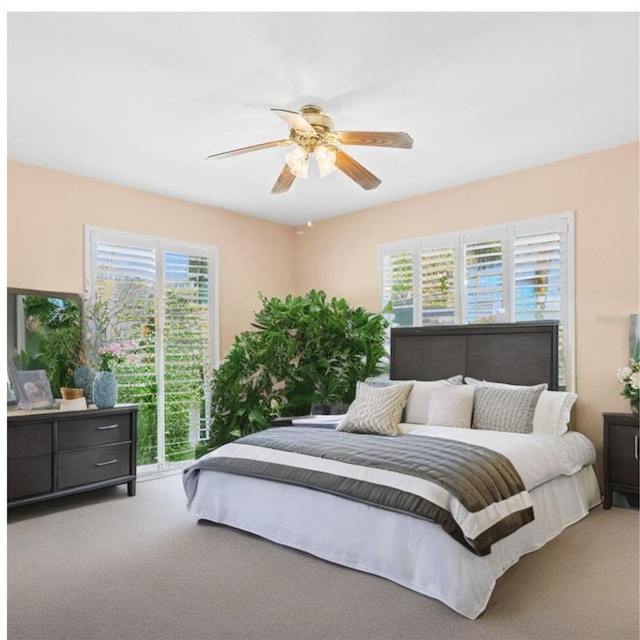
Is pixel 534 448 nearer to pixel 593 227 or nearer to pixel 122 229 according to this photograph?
pixel 593 227

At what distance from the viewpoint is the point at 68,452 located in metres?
4.09

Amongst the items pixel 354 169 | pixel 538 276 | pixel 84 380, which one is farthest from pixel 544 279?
pixel 84 380

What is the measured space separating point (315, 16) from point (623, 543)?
334cm

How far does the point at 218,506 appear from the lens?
12.0 ft

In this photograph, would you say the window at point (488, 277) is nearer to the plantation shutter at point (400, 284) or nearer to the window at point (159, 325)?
the plantation shutter at point (400, 284)

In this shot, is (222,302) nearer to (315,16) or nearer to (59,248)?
(59,248)

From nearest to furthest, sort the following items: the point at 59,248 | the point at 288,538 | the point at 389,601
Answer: the point at 389,601
the point at 288,538
the point at 59,248

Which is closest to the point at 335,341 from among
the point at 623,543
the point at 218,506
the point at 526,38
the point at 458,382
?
the point at 458,382

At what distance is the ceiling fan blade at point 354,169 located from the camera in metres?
3.35

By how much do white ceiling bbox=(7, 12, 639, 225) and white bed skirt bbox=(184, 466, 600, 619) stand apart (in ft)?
7.53

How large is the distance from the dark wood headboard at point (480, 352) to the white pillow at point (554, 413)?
31cm

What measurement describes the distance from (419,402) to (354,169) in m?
1.91

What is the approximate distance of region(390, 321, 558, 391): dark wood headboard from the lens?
4.34m

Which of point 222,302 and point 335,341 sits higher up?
point 222,302
